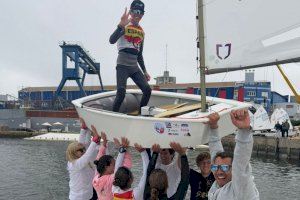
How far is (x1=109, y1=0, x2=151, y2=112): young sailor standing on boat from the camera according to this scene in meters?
6.33

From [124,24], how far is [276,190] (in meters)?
20.8

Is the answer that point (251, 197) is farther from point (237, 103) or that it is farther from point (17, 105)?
point (17, 105)

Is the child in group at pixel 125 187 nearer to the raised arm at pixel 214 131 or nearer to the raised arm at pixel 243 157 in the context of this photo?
the raised arm at pixel 214 131

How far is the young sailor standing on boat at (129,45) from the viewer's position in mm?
6325

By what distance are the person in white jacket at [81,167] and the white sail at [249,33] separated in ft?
7.11

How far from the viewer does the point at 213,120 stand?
478 cm

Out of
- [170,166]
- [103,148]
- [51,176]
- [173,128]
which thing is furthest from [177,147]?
[51,176]

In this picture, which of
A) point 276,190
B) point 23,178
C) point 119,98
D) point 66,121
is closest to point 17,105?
point 66,121

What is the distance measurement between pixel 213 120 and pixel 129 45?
2458mm

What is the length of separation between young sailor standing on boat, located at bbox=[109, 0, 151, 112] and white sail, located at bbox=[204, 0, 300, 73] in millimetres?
1641

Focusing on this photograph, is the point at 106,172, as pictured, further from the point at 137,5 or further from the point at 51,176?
the point at 51,176

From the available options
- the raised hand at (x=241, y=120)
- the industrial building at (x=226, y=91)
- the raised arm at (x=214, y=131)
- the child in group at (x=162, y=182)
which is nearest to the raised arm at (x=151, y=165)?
the child in group at (x=162, y=182)

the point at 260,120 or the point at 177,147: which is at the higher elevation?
the point at 177,147

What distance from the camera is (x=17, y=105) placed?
84.7 m
